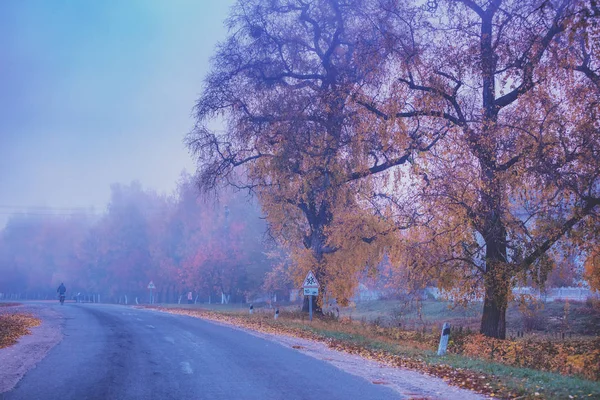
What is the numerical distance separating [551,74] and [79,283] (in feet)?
323

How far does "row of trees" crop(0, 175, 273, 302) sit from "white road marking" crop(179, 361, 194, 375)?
24955 millimetres

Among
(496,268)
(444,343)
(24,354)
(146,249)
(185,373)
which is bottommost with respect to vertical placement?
(24,354)

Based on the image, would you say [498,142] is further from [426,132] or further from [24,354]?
[24,354]

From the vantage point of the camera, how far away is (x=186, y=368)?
12188 millimetres

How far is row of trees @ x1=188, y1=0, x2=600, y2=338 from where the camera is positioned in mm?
16703

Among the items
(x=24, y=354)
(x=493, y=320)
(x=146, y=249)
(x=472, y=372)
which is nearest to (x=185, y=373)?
(x=24, y=354)

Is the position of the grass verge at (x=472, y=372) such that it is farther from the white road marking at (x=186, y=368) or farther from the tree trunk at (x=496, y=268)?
the white road marking at (x=186, y=368)

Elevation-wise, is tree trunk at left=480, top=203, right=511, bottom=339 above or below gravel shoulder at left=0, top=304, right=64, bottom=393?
above

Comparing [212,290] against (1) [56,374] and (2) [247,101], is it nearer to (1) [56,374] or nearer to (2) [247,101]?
(2) [247,101]

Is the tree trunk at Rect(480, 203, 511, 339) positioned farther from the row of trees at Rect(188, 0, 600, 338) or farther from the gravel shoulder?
the gravel shoulder

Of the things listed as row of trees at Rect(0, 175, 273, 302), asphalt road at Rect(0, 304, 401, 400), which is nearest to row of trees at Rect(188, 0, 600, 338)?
asphalt road at Rect(0, 304, 401, 400)

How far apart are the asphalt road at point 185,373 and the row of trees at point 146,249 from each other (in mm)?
22150

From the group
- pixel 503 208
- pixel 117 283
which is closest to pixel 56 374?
pixel 503 208

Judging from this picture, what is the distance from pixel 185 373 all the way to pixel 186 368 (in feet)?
2.12
